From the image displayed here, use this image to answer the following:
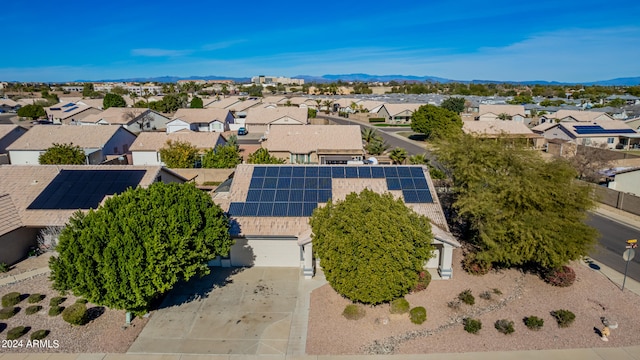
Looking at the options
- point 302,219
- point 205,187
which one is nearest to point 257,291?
point 302,219

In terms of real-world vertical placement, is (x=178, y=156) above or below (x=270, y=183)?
below

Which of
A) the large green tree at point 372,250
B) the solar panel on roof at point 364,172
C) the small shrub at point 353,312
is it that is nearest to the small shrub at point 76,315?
the large green tree at point 372,250

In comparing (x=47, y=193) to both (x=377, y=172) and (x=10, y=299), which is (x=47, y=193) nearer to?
(x=10, y=299)

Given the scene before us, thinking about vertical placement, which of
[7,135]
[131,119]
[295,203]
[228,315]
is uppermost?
[131,119]

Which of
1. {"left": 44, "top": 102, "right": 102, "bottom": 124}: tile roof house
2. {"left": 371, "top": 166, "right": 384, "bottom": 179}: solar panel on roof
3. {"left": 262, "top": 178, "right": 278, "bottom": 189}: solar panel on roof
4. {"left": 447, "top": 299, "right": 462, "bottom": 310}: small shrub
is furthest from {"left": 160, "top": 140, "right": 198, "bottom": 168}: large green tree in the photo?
{"left": 44, "top": 102, "right": 102, "bottom": 124}: tile roof house

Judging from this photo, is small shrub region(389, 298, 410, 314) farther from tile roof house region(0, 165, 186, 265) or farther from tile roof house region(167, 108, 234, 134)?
tile roof house region(167, 108, 234, 134)

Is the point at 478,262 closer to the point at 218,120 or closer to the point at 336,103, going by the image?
the point at 218,120

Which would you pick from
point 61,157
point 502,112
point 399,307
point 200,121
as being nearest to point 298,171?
point 399,307

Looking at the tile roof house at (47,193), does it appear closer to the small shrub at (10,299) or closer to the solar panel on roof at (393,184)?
the small shrub at (10,299)
